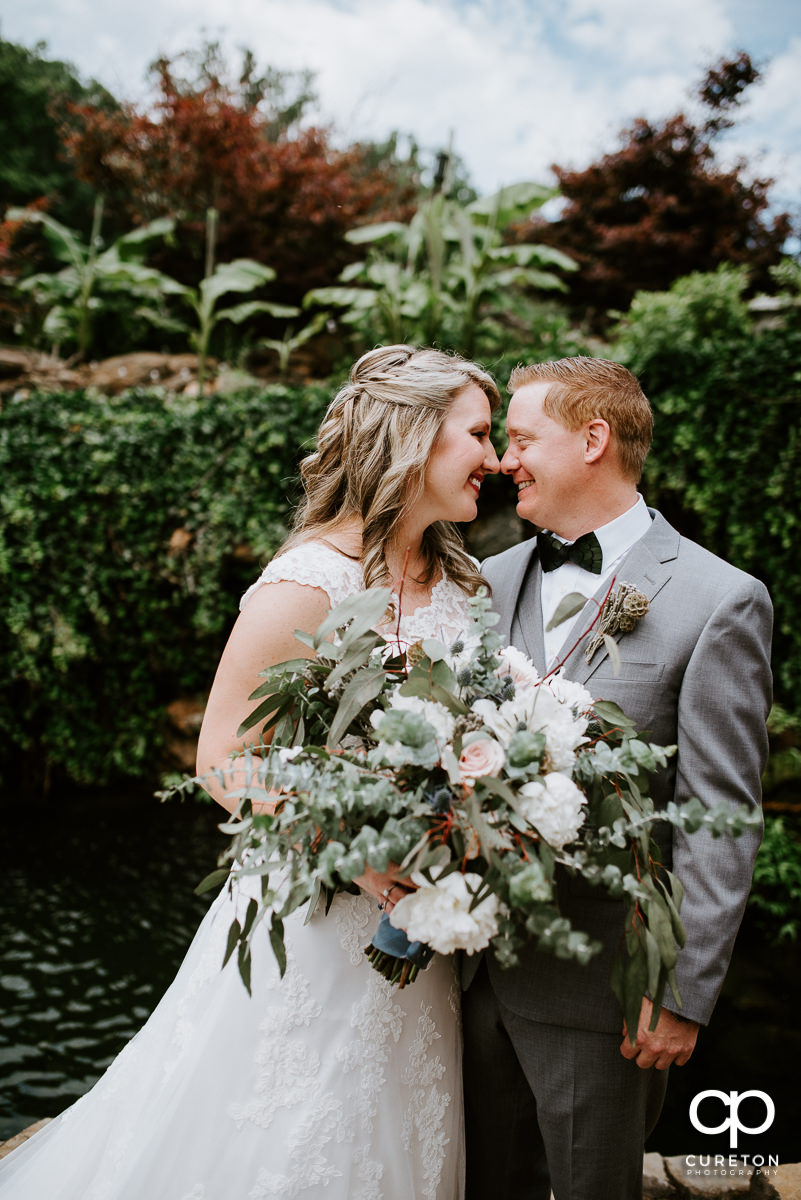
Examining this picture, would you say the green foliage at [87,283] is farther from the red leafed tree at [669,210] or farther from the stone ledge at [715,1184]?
the stone ledge at [715,1184]

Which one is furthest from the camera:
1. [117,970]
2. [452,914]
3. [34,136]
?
[34,136]

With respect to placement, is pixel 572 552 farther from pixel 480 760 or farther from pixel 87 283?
pixel 87 283

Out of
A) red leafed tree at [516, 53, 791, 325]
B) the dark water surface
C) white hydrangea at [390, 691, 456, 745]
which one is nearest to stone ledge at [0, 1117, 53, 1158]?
the dark water surface

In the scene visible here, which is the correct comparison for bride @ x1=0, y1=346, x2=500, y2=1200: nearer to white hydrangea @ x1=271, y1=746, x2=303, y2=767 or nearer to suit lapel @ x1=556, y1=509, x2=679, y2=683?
white hydrangea @ x1=271, y1=746, x2=303, y2=767

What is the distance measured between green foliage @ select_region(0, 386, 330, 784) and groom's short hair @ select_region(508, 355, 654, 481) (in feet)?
10.7

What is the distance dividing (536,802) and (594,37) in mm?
7474

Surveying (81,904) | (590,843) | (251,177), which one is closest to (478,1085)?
(590,843)

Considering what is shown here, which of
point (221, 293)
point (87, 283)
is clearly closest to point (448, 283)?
point (221, 293)

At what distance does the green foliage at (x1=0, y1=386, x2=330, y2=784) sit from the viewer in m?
5.17

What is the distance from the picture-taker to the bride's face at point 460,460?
2.04 m

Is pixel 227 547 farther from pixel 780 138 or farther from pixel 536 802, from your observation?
pixel 780 138

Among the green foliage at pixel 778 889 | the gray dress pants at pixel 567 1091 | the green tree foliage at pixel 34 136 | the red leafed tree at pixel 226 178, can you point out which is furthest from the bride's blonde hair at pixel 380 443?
the green tree foliage at pixel 34 136

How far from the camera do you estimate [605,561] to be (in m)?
2.02

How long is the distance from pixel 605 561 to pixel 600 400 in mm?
430
